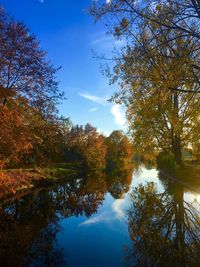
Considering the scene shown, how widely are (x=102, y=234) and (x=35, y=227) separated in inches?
127

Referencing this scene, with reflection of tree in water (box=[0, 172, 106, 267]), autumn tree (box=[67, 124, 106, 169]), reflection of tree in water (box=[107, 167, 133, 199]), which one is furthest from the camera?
autumn tree (box=[67, 124, 106, 169])

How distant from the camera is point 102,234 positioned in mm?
11414

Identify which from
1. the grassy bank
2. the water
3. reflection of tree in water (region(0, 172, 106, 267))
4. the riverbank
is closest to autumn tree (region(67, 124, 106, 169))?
the riverbank

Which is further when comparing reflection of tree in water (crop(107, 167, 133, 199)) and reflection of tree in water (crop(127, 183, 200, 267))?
reflection of tree in water (crop(107, 167, 133, 199))

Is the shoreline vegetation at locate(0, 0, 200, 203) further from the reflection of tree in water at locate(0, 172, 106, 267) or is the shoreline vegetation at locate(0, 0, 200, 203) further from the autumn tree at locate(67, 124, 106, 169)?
the autumn tree at locate(67, 124, 106, 169)

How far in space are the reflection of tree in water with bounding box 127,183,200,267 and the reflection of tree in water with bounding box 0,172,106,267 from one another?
8.43 feet

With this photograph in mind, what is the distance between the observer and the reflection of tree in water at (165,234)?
7852 millimetres

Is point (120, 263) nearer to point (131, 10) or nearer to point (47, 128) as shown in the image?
point (131, 10)

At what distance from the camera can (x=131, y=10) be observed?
1062 centimetres

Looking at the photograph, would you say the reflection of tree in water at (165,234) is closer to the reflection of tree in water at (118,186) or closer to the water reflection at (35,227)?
the water reflection at (35,227)

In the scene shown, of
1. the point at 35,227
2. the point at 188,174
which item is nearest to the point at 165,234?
the point at 35,227

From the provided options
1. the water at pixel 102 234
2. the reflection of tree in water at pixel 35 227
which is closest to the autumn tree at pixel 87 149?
the reflection of tree in water at pixel 35 227

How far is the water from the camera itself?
816 cm

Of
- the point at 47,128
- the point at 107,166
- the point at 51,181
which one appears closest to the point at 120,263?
the point at 47,128
